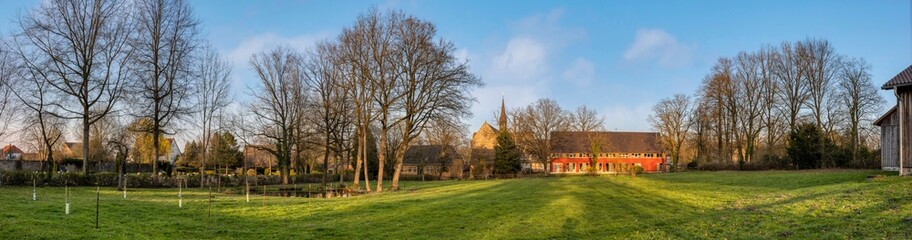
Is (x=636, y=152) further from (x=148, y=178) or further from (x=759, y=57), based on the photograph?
(x=148, y=178)

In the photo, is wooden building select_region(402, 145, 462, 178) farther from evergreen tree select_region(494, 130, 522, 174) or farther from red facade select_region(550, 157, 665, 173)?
red facade select_region(550, 157, 665, 173)

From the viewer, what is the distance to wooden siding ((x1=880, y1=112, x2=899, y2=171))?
2528 cm

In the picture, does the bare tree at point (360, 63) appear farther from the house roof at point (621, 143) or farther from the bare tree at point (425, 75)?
the house roof at point (621, 143)

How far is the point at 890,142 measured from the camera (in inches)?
1027

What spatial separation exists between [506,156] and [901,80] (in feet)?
153

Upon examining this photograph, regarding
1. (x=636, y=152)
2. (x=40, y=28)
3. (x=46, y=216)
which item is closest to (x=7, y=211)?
(x=46, y=216)

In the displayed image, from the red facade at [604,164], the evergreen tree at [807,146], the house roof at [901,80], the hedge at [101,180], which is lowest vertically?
the red facade at [604,164]

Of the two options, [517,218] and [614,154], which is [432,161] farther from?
[517,218]

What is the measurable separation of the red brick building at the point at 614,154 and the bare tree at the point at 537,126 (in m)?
13.3

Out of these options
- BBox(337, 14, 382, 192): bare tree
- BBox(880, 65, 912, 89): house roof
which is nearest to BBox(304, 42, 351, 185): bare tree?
BBox(337, 14, 382, 192): bare tree

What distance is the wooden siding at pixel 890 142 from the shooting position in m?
25.3

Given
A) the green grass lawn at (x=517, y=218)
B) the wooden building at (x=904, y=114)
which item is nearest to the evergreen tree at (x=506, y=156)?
the wooden building at (x=904, y=114)

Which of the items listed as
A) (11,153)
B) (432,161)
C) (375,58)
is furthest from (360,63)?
(11,153)

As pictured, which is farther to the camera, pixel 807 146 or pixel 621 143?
pixel 621 143
